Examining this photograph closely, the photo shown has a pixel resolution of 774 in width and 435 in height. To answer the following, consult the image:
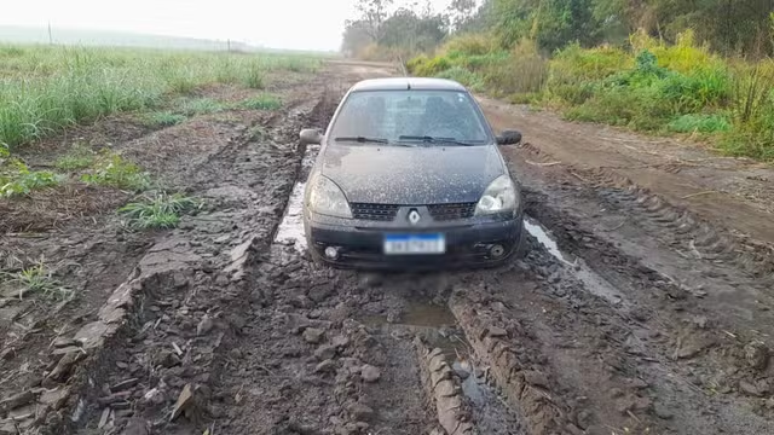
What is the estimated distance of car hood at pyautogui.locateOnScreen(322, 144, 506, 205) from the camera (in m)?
3.71

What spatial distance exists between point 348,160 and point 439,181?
0.87 meters

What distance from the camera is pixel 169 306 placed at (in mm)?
3467

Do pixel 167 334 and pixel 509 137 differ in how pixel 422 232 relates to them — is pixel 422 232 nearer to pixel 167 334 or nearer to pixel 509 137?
pixel 167 334

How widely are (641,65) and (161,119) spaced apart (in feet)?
37.5

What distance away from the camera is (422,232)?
11.8ft

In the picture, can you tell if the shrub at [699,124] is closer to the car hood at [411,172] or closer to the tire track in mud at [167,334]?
the car hood at [411,172]

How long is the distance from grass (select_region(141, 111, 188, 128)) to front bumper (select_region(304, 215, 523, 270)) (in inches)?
278

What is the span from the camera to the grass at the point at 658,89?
26.6 feet

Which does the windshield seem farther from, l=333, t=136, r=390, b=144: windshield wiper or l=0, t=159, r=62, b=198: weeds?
l=0, t=159, r=62, b=198: weeds

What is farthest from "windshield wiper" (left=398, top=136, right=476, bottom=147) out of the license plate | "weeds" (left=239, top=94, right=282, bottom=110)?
"weeds" (left=239, top=94, right=282, bottom=110)

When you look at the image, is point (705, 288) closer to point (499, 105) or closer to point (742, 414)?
point (742, 414)

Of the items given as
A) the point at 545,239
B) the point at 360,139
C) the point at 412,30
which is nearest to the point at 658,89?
the point at 545,239

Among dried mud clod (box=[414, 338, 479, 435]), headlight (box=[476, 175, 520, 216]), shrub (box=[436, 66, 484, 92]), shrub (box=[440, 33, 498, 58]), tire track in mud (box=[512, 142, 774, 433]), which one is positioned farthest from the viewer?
shrub (box=[440, 33, 498, 58])

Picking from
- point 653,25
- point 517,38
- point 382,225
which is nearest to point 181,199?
point 382,225
